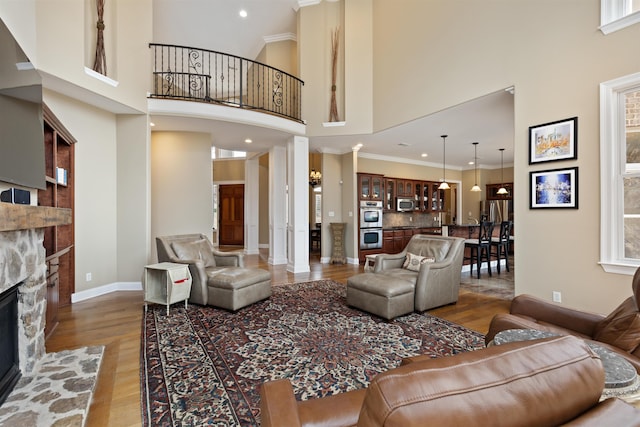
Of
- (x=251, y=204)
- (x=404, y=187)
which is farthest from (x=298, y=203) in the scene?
(x=404, y=187)

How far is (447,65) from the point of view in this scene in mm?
4270

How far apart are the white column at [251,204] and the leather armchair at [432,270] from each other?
17.5 ft

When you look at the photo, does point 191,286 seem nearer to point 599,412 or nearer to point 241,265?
point 241,265

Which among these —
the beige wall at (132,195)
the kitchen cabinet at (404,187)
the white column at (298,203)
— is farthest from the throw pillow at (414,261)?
the kitchen cabinet at (404,187)

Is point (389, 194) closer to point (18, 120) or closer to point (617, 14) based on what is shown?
point (617, 14)

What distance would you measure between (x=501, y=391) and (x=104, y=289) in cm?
522

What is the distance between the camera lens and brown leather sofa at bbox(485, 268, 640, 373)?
5.35ft

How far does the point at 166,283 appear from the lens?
141 inches

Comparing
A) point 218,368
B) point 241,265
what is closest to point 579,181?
point 218,368

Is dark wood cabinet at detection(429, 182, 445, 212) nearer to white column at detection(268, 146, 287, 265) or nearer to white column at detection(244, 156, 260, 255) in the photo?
white column at detection(268, 146, 287, 265)

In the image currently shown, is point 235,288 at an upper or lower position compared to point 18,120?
lower

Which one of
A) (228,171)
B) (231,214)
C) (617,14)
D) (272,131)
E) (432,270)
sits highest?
(617,14)

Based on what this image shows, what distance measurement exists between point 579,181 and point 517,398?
134 inches

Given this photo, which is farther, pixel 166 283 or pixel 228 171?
pixel 228 171
